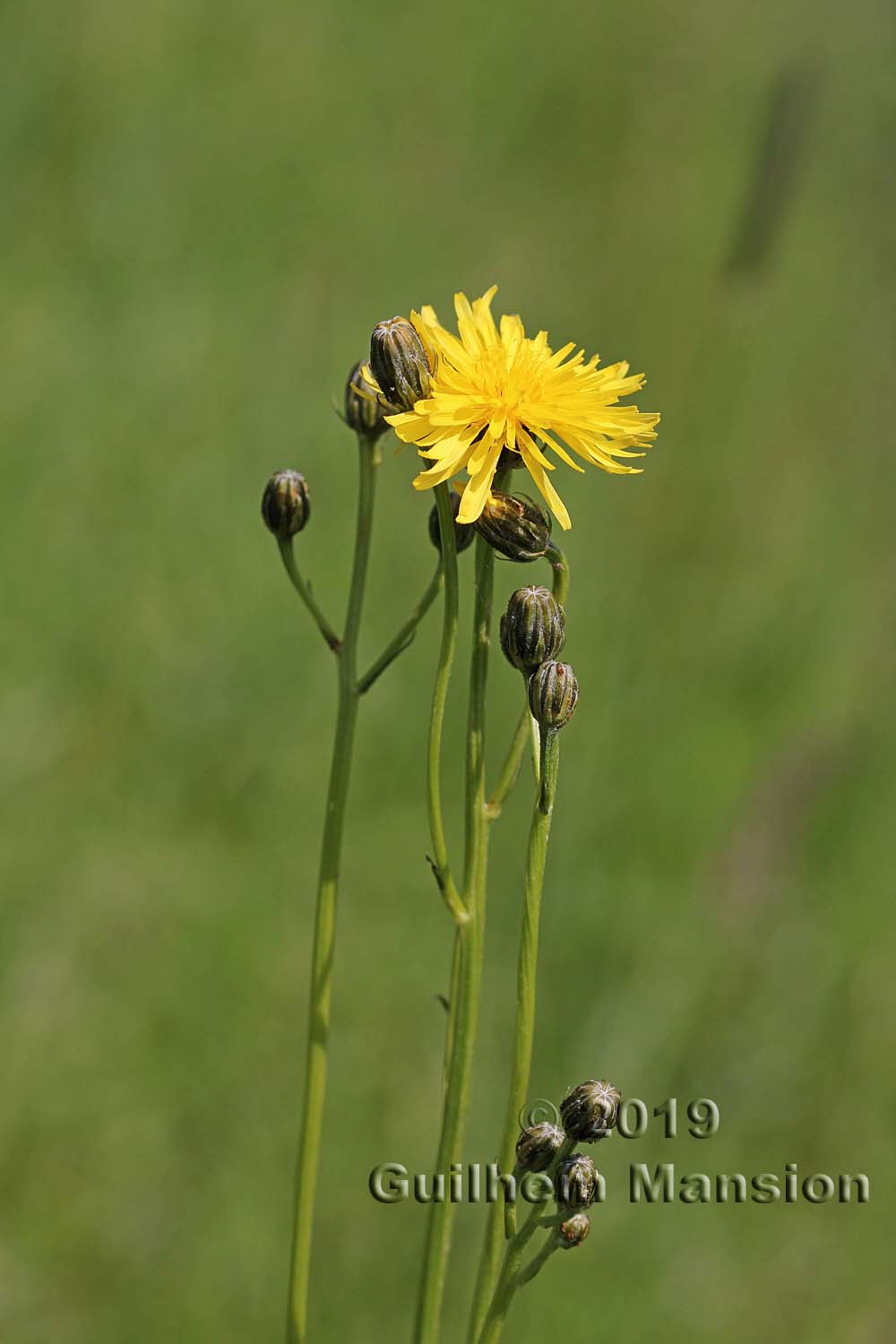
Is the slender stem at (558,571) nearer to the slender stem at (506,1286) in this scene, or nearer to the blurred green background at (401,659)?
the slender stem at (506,1286)

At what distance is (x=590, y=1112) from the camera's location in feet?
3.23

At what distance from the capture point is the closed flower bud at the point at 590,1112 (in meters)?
0.98

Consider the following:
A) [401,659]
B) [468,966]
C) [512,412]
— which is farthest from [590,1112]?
[401,659]

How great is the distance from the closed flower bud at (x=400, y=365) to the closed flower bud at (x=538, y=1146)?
1.73 feet

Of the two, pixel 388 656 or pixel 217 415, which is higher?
pixel 217 415

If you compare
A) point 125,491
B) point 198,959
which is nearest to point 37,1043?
point 198,959

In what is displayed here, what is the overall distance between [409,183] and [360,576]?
11.2 feet

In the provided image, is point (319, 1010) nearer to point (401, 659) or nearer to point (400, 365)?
point (400, 365)

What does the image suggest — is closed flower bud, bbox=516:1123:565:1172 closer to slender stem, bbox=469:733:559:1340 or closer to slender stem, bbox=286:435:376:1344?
slender stem, bbox=469:733:559:1340

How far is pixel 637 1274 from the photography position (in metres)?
2.37

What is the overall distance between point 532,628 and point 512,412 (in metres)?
0.16

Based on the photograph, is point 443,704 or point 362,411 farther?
point 362,411

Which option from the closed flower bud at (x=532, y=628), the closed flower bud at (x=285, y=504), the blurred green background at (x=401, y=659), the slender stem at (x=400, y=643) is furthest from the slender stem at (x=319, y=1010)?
the blurred green background at (x=401, y=659)

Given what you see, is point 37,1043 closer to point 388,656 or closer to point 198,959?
point 198,959
